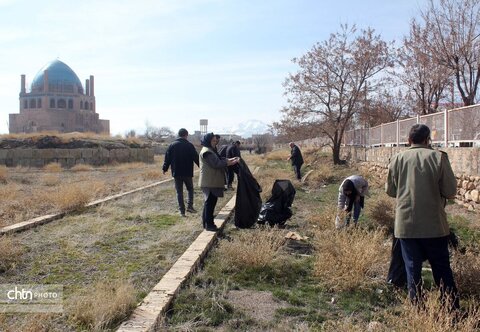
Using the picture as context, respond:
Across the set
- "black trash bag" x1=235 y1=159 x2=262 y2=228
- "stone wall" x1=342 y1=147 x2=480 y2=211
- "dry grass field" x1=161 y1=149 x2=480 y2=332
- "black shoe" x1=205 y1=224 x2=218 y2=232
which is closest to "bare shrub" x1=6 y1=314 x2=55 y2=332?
"dry grass field" x1=161 y1=149 x2=480 y2=332

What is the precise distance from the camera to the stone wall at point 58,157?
1374 inches

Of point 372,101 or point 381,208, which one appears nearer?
point 381,208

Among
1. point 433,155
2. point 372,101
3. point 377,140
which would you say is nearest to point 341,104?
point 372,101

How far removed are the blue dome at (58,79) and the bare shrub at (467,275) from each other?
3756 inches

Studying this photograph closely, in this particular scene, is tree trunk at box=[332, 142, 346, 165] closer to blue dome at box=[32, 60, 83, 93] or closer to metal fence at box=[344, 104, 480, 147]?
metal fence at box=[344, 104, 480, 147]

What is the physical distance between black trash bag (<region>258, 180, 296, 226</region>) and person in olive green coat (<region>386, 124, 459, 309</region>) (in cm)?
414

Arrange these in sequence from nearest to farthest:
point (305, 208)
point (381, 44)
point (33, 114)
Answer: point (305, 208)
point (381, 44)
point (33, 114)

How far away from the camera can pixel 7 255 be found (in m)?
6.10

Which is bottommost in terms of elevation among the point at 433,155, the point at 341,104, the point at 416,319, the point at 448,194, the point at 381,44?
the point at 416,319

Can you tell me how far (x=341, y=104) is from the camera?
25.4 meters

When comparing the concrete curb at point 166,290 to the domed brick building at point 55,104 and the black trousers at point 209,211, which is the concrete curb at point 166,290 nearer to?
the black trousers at point 209,211

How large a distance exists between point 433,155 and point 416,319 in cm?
140

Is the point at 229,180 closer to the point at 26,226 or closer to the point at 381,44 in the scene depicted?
the point at 26,226

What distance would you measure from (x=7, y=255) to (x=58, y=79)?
306ft
